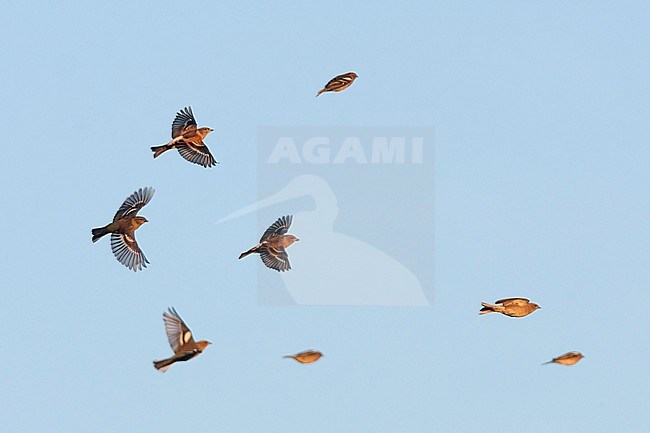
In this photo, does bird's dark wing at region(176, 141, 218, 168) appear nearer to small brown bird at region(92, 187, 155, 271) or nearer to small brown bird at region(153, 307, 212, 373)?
small brown bird at region(92, 187, 155, 271)

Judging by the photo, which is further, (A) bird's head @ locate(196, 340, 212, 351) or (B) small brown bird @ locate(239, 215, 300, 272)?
(B) small brown bird @ locate(239, 215, 300, 272)

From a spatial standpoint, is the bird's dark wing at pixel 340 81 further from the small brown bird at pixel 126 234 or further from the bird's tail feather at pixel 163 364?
the bird's tail feather at pixel 163 364

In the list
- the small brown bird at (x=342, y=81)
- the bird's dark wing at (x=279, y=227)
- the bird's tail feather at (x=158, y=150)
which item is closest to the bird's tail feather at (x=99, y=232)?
the bird's tail feather at (x=158, y=150)

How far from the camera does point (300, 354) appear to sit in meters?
27.6

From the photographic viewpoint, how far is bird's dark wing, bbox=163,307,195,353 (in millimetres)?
26172

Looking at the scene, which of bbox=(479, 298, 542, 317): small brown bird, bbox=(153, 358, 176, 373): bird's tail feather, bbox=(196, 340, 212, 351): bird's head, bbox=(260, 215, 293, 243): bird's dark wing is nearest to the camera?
bbox=(153, 358, 176, 373): bird's tail feather

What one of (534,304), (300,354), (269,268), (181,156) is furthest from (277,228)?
(534,304)

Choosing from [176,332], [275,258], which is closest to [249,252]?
[275,258]

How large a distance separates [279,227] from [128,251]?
475 cm

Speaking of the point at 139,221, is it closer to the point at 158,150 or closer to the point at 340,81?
the point at 158,150

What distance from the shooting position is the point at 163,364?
24938 millimetres

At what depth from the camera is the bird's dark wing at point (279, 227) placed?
33.3 m

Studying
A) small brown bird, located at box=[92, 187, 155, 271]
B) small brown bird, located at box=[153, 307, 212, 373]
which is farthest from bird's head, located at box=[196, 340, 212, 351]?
small brown bird, located at box=[92, 187, 155, 271]

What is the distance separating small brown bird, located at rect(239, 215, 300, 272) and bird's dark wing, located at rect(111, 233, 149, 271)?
2.65m
